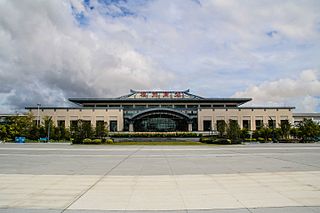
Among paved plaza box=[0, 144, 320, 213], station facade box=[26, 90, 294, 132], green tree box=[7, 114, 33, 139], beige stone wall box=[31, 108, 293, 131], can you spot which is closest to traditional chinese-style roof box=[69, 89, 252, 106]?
station facade box=[26, 90, 294, 132]

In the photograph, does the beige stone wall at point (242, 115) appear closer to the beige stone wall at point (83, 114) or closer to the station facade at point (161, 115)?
the station facade at point (161, 115)

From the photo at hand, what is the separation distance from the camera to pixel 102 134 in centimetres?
4684

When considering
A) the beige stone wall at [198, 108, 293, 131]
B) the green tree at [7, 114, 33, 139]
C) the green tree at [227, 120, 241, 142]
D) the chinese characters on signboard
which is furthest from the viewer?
the chinese characters on signboard

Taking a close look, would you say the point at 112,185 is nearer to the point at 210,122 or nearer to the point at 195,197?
the point at 195,197

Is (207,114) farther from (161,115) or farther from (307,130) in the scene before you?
(307,130)

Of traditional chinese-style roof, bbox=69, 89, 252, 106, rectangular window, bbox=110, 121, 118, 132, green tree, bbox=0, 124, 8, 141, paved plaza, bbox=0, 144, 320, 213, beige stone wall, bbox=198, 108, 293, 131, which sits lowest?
paved plaza, bbox=0, 144, 320, 213

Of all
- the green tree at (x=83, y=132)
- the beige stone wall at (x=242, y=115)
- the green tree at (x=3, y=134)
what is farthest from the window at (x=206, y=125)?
the green tree at (x=3, y=134)

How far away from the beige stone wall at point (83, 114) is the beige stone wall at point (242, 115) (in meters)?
23.7

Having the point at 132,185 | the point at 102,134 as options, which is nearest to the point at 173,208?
the point at 132,185

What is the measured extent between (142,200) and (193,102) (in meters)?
79.7

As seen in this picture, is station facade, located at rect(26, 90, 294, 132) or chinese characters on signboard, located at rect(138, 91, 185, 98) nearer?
station facade, located at rect(26, 90, 294, 132)

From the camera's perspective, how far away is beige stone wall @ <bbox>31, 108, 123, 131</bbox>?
72125 mm

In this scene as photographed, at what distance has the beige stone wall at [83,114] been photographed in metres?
72.1

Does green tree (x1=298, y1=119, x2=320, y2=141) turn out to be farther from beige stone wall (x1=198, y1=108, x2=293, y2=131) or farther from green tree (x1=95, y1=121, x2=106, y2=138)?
green tree (x1=95, y1=121, x2=106, y2=138)
